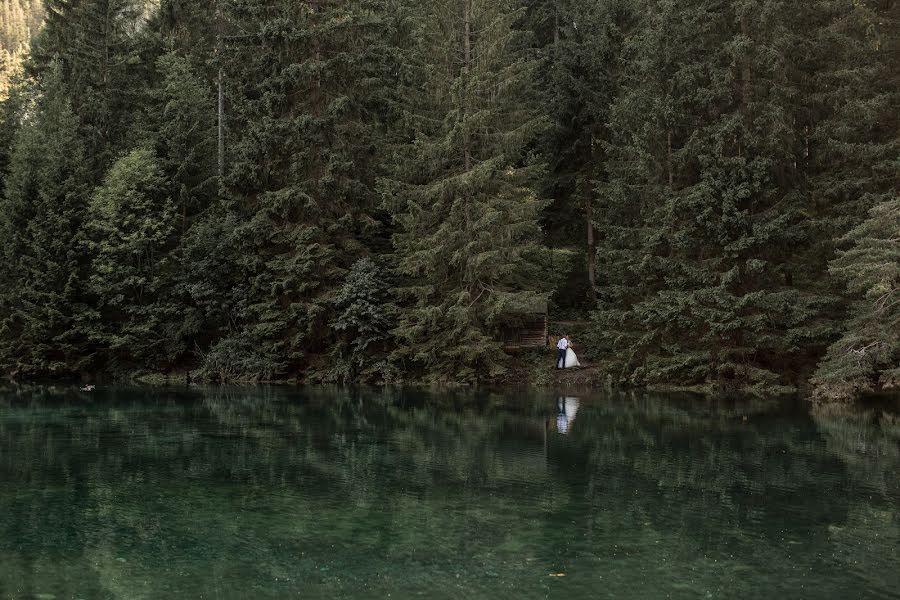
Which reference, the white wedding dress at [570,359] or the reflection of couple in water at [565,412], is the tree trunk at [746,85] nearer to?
the white wedding dress at [570,359]

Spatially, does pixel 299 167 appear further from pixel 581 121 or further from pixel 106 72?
pixel 106 72

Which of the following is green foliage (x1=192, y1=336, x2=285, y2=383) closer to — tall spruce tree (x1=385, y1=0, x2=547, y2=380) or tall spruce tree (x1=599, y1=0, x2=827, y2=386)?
tall spruce tree (x1=385, y1=0, x2=547, y2=380)

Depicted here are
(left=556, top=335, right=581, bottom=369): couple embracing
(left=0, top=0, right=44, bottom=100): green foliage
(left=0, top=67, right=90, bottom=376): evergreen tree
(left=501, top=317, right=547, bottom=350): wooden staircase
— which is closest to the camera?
(left=556, top=335, right=581, bottom=369): couple embracing

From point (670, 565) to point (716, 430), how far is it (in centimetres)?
1253

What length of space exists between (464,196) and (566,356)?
8130 millimetres

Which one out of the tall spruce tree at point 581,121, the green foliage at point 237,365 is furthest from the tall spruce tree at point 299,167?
the tall spruce tree at point 581,121

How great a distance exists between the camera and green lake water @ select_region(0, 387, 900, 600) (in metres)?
9.64

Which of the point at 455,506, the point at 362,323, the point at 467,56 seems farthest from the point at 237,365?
the point at 455,506

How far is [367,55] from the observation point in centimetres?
4247

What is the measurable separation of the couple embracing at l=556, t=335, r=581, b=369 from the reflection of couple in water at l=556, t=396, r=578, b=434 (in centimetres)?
598

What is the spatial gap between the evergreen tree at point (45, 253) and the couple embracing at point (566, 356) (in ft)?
75.7

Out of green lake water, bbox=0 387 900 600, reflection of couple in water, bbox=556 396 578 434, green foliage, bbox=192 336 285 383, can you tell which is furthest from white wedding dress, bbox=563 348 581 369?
green foliage, bbox=192 336 285 383

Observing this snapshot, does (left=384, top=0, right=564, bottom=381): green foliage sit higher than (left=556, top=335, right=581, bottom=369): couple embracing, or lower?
higher

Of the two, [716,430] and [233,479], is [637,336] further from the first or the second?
[233,479]
